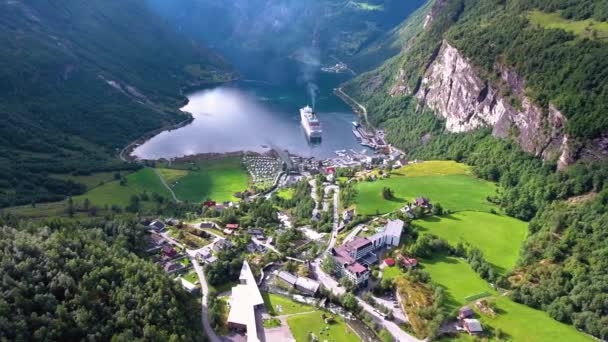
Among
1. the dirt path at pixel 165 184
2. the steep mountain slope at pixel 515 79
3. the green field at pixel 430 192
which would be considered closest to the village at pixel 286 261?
the green field at pixel 430 192

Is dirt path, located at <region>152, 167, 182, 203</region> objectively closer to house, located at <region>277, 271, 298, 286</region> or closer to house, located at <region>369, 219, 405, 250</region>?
house, located at <region>277, 271, 298, 286</region>

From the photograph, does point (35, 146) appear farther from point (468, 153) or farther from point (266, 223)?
point (468, 153)

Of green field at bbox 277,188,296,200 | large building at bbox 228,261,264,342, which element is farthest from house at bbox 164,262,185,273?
green field at bbox 277,188,296,200

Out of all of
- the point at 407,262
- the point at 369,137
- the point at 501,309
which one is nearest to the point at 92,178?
the point at 407,262

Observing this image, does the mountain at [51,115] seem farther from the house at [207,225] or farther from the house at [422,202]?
the house at [422,202]

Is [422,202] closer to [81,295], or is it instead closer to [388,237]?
[388,237]
